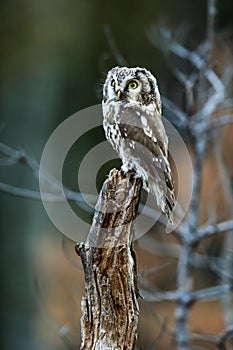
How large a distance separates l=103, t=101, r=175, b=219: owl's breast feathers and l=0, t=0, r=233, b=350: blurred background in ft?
11.7

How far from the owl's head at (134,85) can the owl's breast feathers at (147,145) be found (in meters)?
0.03

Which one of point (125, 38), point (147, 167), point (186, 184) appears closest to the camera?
point (147, 167)

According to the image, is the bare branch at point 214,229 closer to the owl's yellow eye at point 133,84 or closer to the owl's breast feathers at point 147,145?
the owl's breast feathers at point 147,145

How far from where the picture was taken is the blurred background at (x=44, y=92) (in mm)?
6543

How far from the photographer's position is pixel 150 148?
2.76m

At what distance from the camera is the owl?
269cm

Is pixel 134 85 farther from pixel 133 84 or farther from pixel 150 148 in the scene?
pixel 150 148

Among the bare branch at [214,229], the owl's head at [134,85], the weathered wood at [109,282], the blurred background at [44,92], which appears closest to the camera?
the weathered wood at [109,282]

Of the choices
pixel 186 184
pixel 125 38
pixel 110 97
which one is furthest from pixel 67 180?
pixel 110 97

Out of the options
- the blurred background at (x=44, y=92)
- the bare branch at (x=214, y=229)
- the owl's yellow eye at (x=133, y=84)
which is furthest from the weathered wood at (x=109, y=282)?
the blurred background at (x=44, y=92)

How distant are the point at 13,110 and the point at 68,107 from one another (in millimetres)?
494

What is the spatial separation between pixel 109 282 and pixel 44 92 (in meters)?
4.60

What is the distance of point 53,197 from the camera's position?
3586 millimetres

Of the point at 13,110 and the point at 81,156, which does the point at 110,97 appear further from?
the point at 13,110
